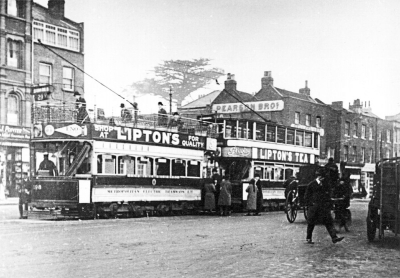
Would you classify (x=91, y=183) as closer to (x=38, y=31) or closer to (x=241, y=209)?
(x=241, y=209)

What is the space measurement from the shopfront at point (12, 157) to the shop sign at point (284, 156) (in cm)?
1173

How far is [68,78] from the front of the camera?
27.5m

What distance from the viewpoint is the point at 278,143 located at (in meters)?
24.3

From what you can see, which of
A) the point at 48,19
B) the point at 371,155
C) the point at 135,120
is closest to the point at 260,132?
the point at 135,120

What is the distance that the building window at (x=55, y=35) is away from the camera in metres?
27.2

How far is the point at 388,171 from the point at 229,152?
11273 millimetres

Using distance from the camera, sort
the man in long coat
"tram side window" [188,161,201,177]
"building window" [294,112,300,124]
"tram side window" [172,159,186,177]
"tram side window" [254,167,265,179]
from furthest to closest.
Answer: "building window" [294,112,300,124]
"tram side window" [254,167,265,179]
"tram side window" [188,161,201,177]
the man in long coat
"tram side window" [172,159,186,177]

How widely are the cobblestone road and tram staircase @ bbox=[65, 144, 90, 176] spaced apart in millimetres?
3498

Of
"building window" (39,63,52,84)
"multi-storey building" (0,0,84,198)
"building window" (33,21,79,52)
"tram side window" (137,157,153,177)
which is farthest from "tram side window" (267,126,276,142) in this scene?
"building window" (39,63,52,84)

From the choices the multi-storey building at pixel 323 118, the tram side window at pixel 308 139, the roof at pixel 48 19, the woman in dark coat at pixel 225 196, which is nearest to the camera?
the woman in dark coat at pixel 225 196

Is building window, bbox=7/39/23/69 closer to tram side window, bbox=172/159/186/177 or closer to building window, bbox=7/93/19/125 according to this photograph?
building window, bbox=7/93/19/125

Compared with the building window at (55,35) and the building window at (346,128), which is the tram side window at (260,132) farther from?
the building window at (346,128)

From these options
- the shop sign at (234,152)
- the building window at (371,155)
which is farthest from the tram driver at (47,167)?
the building window at (371,155)

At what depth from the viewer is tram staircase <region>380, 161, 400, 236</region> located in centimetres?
1049
